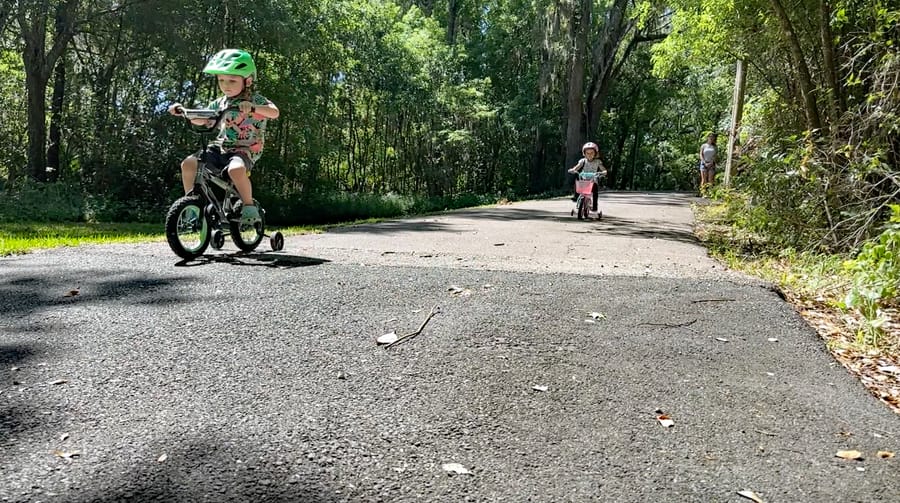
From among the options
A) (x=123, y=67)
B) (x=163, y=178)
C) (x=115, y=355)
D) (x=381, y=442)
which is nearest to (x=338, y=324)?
(x=115, y=355)

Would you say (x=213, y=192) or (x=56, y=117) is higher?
(x=56, y=117)

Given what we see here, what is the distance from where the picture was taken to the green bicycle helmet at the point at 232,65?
5.54 metres

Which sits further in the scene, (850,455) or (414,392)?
(414,392)

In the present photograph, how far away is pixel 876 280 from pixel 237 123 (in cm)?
489

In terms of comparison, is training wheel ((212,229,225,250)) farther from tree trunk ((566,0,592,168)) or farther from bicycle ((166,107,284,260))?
tree trunk ((566,0,592,168))

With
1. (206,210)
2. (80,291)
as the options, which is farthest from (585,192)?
(80,291)

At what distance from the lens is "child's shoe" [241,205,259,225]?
5789 mm

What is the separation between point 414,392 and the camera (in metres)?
2.81

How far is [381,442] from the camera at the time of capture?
7.72 ft

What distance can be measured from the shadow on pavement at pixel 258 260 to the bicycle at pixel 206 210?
0.11m

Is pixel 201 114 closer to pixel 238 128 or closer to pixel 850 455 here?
pixel 238 128

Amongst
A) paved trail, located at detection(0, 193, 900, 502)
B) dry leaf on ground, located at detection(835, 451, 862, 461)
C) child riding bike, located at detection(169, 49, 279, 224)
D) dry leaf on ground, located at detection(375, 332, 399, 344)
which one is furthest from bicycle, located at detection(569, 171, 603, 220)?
dry leaf on ground, located at detection(835, 451, 862, 461)

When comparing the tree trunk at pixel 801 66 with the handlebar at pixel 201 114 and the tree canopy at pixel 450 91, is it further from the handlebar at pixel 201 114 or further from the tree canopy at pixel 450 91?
the handlebar at pixel 201 114

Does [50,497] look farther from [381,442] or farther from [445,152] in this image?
[445,152]
